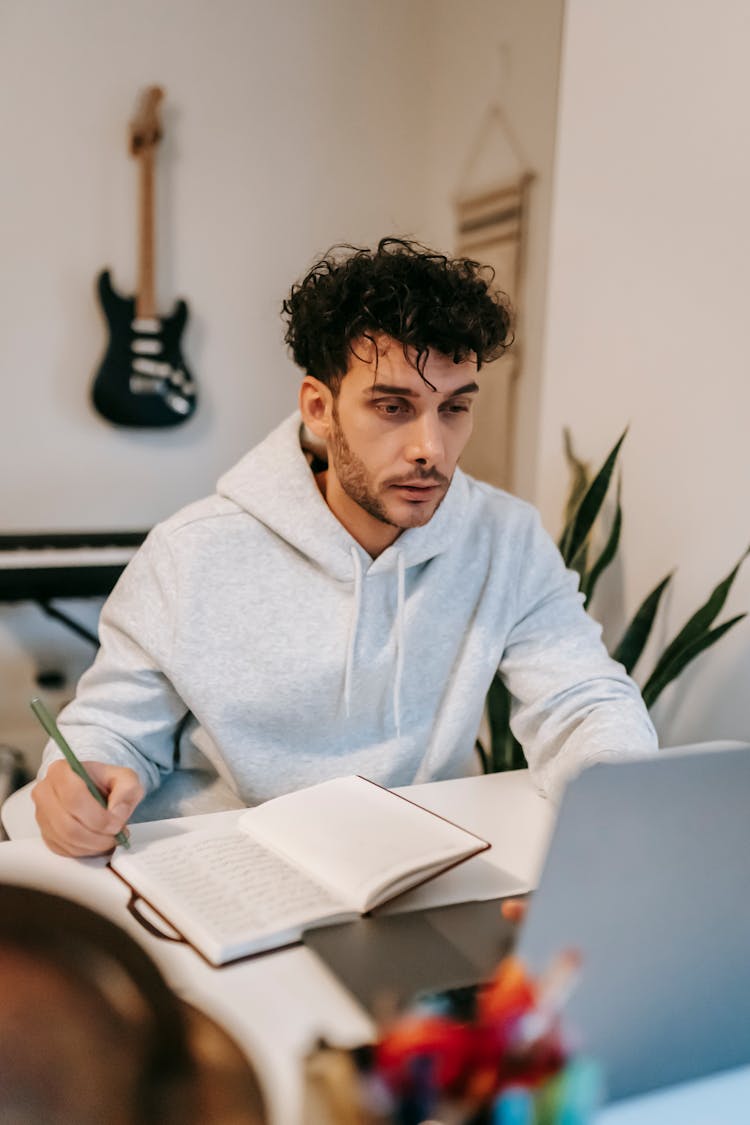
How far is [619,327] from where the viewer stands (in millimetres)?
1906

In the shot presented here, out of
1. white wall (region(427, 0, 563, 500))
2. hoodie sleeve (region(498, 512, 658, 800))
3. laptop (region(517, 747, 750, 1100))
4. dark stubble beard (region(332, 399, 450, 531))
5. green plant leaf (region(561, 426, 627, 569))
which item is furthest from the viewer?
white wall (region(427, 0, 563, 500))

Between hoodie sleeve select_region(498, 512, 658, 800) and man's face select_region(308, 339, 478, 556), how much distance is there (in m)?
0.24

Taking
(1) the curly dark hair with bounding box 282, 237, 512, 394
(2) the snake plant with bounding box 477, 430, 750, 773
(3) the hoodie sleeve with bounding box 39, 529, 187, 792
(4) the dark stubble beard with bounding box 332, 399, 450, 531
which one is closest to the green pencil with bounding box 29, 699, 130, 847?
(3) the hoodie sleeve with bounding box 39, 529, 187, 792

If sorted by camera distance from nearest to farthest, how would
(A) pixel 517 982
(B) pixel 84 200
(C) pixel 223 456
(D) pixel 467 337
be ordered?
1. (A) pixel 517 982
2. (D) pixel 467 337
3. (B) pixel 84 200
4. (C) pixel 223 456

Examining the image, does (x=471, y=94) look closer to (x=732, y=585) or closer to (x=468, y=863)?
(x=732, y=585)

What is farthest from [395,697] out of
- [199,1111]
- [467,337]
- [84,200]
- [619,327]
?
[84,200]

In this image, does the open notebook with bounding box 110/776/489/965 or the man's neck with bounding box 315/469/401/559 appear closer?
the open notebook with bounding box 110/776/489/965

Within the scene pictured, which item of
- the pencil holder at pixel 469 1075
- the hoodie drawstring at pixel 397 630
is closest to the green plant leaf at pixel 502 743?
the hoodie drawstring at pixel 397 630

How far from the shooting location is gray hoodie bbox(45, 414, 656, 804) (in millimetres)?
1235

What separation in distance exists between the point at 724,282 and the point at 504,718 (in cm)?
92

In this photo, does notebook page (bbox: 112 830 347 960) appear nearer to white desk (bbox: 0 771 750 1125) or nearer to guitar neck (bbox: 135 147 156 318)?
white desk (bbox: 0 771 750 1125)

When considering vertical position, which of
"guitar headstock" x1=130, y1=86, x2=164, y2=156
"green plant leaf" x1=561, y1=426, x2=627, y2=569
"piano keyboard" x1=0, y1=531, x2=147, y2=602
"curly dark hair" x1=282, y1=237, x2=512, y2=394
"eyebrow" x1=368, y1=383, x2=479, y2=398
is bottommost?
"piano keyboard" x1=0, y1=531, x2=147, y2=602

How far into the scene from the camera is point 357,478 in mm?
1271

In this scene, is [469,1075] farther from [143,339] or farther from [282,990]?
[143,339]
